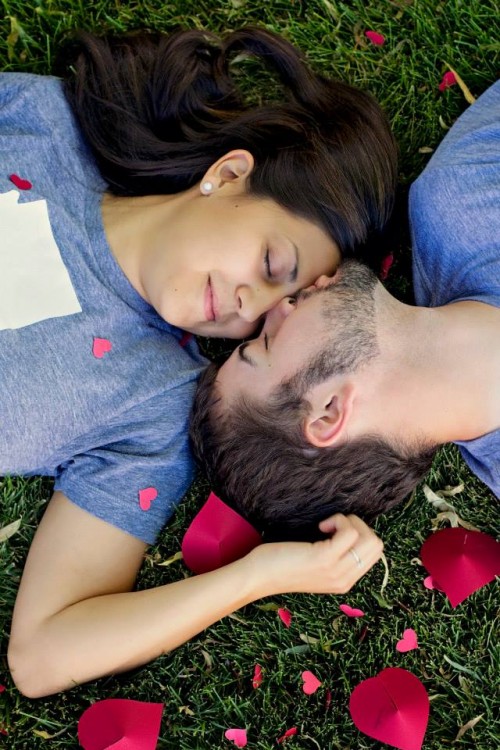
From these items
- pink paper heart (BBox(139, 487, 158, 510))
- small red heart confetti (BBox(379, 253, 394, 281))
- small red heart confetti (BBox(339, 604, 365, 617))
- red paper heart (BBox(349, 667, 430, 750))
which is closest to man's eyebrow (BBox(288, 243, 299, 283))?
small red heart confetti (BBox(379, 253, 394, 281))

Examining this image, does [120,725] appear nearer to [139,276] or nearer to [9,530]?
[9,530]

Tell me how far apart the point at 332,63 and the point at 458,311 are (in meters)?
1.52

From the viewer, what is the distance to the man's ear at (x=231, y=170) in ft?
10.2

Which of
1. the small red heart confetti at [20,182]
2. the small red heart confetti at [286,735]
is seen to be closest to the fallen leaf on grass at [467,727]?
the small red heart confetti at [286,735]

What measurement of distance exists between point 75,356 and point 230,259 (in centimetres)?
71

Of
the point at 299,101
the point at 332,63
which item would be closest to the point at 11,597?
the point at 299,101

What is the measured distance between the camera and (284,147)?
3160 millimetres

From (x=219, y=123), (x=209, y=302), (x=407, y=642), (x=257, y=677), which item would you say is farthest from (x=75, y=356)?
(x=407, y=642)

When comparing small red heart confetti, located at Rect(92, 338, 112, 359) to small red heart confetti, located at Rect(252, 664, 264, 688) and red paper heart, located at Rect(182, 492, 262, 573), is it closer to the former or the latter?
red paper heart, located at Rect(182, 492, 262, 573)

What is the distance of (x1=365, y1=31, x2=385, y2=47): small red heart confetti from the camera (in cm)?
371

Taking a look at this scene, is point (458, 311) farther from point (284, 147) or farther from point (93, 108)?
point (93, 108)

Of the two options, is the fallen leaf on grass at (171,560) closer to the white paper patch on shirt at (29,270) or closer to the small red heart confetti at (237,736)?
the small red heart confetti at (237,736)

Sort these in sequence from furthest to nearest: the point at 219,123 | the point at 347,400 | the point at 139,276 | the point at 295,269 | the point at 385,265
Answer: the point at 385,265
the point at 219,123
the point at 139,276
the point at 295,269
the point at 347,400

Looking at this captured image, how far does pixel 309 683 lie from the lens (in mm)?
3080
